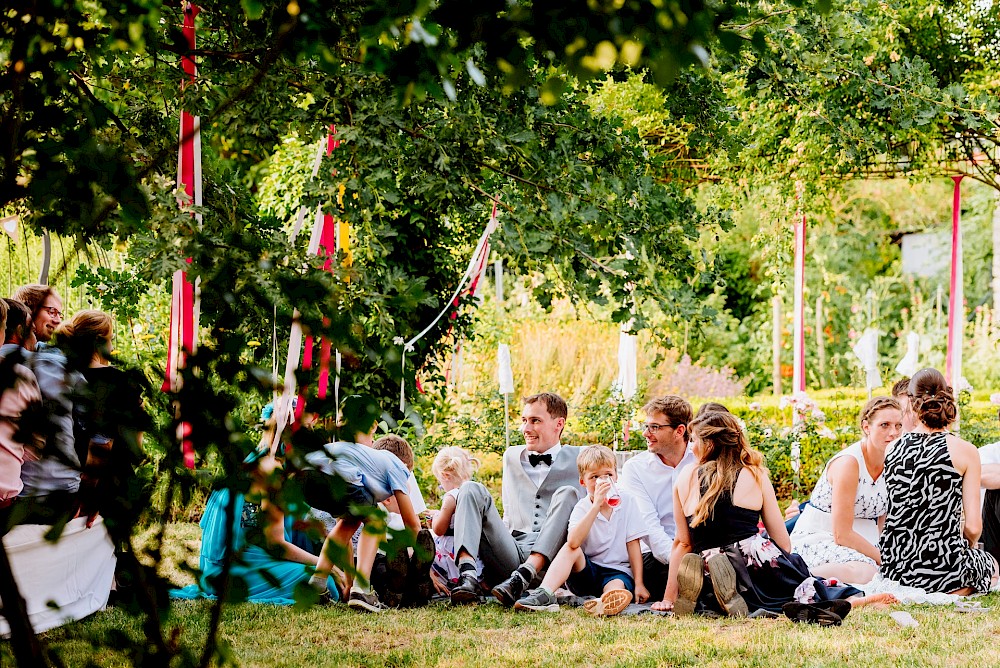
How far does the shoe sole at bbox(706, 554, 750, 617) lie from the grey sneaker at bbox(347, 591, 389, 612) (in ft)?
5.08

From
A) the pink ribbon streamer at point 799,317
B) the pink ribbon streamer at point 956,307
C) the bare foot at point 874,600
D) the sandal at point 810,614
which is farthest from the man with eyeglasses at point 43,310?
the pink ribbon streamer at point 956,307

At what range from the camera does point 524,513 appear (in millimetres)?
5594

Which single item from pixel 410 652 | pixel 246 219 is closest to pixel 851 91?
pixel 246 219

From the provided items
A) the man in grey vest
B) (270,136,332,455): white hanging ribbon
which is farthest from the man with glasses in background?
the man in grey vest

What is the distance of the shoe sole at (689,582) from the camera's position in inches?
189

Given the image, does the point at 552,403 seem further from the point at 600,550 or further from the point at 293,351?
the point at 293,351

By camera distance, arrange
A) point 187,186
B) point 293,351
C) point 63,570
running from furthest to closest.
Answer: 1. point 63,570
2. point 293,351
3. point 187,186

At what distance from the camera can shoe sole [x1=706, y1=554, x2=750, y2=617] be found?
475 cm

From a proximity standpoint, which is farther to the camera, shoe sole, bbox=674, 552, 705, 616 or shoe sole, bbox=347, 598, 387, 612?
shoe sole, bbox=347, 598, 387, 612

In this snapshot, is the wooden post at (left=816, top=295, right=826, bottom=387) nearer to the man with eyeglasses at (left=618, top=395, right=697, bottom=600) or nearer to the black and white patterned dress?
the black and white patterned dress

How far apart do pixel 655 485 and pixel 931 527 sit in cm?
137

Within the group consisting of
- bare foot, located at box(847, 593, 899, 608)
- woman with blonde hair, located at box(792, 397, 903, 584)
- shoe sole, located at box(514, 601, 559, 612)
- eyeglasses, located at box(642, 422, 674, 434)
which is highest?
eyeglasses, located at box(642, 422, 674, 434)

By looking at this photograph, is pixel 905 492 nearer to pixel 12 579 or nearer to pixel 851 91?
pixel 851 91

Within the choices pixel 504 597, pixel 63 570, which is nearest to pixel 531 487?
pixel 504 597
